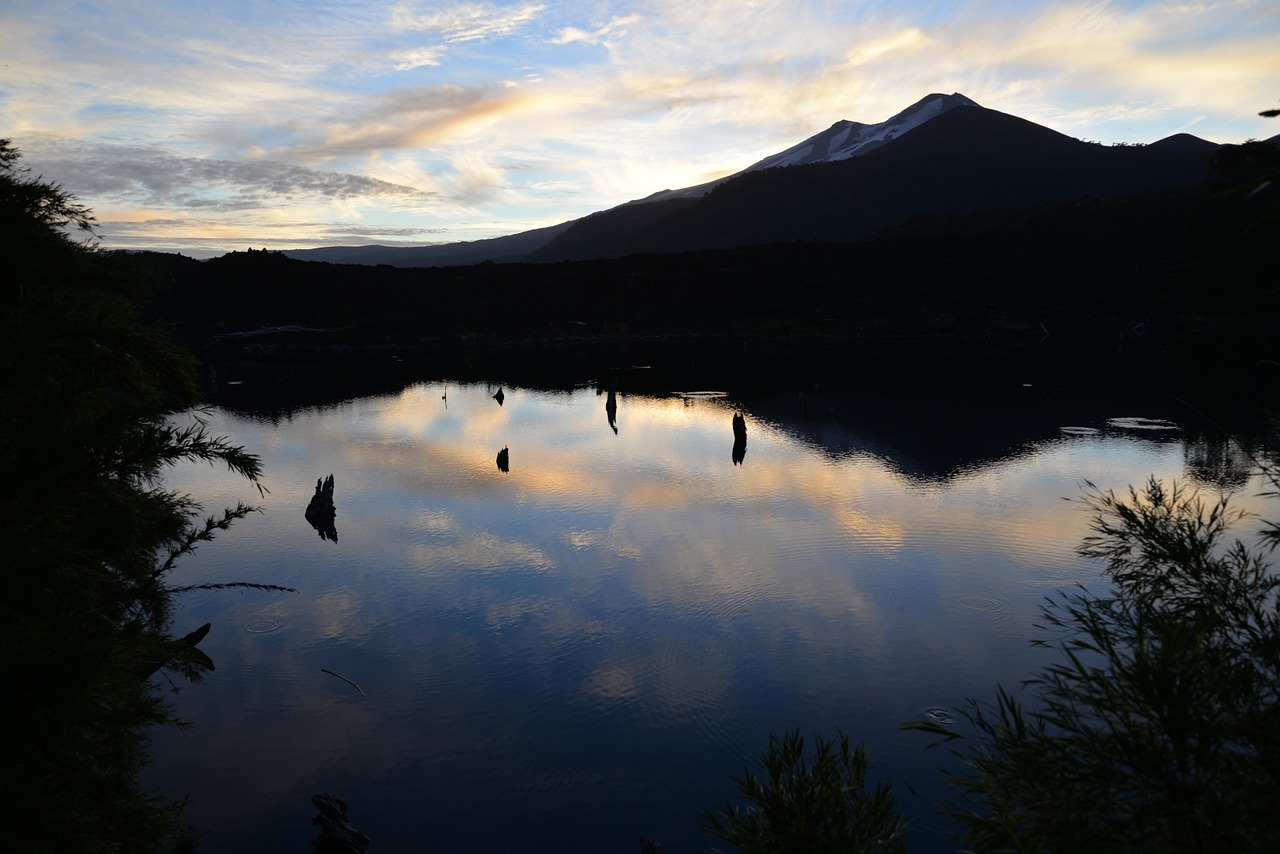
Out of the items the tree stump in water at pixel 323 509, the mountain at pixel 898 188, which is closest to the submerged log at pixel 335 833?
the tree stump in water at pixel 323 509

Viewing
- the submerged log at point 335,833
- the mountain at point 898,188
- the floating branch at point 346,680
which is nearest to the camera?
the submerged log at point 335,833

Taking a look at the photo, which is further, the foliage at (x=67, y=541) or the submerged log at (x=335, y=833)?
the submerged log at (x=335, y=833)

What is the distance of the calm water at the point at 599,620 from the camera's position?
397 inches

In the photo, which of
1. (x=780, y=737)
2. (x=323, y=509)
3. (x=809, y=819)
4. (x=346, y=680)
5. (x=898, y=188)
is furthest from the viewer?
(x=898, y=188)

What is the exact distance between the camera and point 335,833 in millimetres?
8867

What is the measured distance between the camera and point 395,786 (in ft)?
33.2

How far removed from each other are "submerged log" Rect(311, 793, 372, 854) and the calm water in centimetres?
26

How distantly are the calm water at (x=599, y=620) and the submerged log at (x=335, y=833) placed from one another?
0.26 m

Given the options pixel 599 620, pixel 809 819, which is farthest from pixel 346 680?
pixel 809 819

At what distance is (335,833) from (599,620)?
23.2ft

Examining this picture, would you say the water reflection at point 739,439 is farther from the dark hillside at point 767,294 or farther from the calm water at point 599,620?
the dark hillside at point 767,294

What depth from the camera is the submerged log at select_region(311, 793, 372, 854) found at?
885 centimetres

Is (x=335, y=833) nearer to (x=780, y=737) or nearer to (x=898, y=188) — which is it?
(x=780, y=737)

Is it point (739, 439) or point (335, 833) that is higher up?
point (739, 439)
